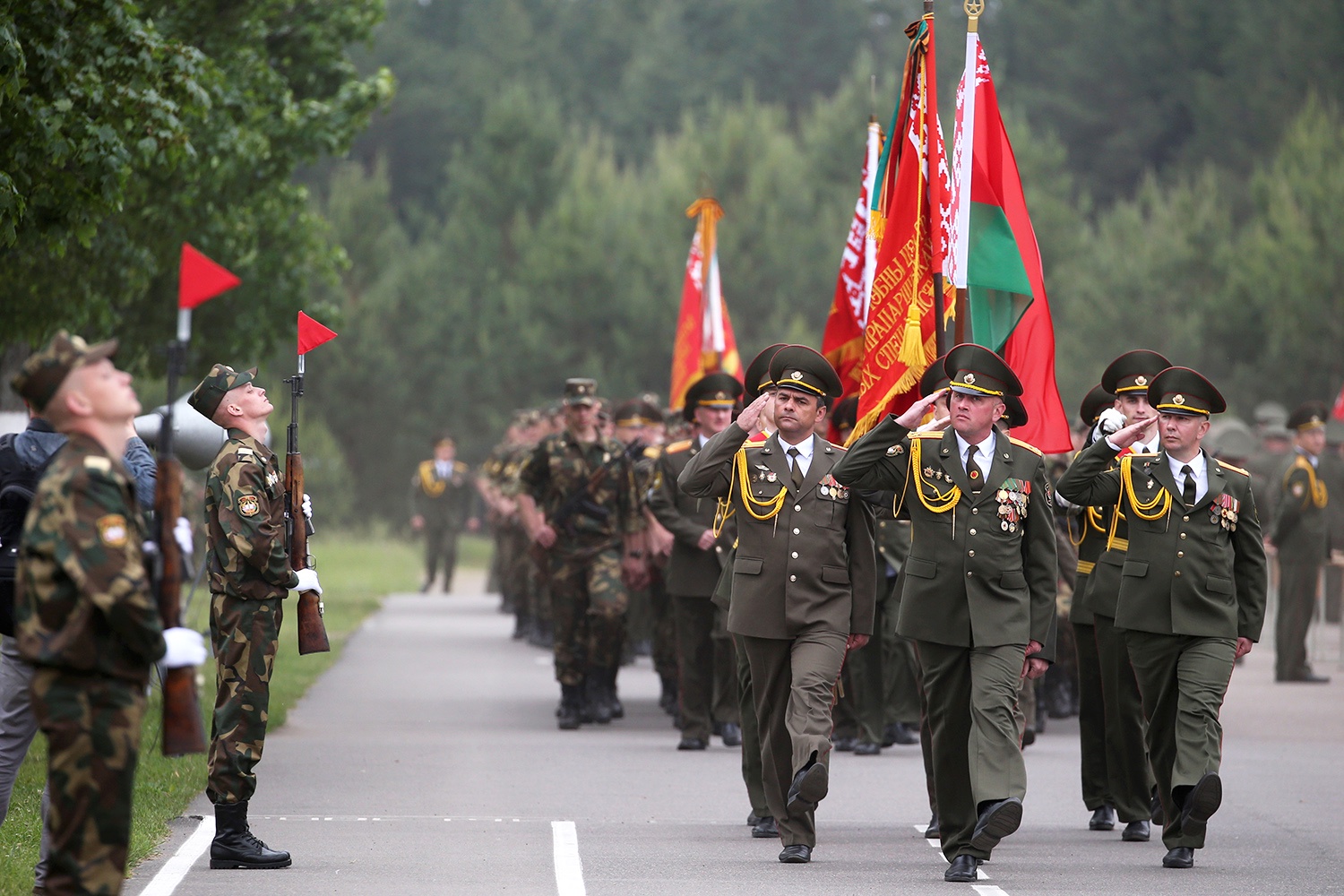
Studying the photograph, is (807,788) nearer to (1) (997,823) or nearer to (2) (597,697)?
(1) (997,823)

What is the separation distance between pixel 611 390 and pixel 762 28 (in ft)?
115

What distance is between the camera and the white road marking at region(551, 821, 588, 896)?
820cm

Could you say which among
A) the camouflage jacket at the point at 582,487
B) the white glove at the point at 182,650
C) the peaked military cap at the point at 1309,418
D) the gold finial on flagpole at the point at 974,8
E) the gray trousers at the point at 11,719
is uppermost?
the gold finial on flagpole at the point at 974,8

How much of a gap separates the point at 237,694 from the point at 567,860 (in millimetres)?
1615

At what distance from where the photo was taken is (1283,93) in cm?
6066

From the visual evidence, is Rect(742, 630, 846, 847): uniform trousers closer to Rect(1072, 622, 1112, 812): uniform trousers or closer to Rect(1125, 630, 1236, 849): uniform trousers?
Rect(1125, 630, 1236, 849): uniform trousers

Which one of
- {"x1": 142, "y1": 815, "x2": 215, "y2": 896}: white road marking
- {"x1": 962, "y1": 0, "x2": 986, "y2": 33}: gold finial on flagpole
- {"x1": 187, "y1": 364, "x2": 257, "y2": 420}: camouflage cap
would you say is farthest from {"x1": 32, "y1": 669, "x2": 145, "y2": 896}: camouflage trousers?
{"x1": 962, "y1": 0, "x2": 986, "y2": 33}: gold finial on flagpole

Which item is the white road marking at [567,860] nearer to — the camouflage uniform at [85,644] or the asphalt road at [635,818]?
the asphalt road at [635,818]

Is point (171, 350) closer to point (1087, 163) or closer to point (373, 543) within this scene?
point (373, 543)

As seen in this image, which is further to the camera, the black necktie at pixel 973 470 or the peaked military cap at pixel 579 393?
the peaked military cap at pixel 579 393

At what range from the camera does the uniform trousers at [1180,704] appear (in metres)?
8.91

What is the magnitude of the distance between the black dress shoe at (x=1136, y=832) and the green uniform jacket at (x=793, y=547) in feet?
5.84

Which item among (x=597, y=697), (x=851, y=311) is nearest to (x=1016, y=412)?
(x=851, y=311)

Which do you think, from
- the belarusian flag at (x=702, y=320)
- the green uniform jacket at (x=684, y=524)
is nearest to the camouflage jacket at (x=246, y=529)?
the green uniform jacket at (x=684, y=524)
